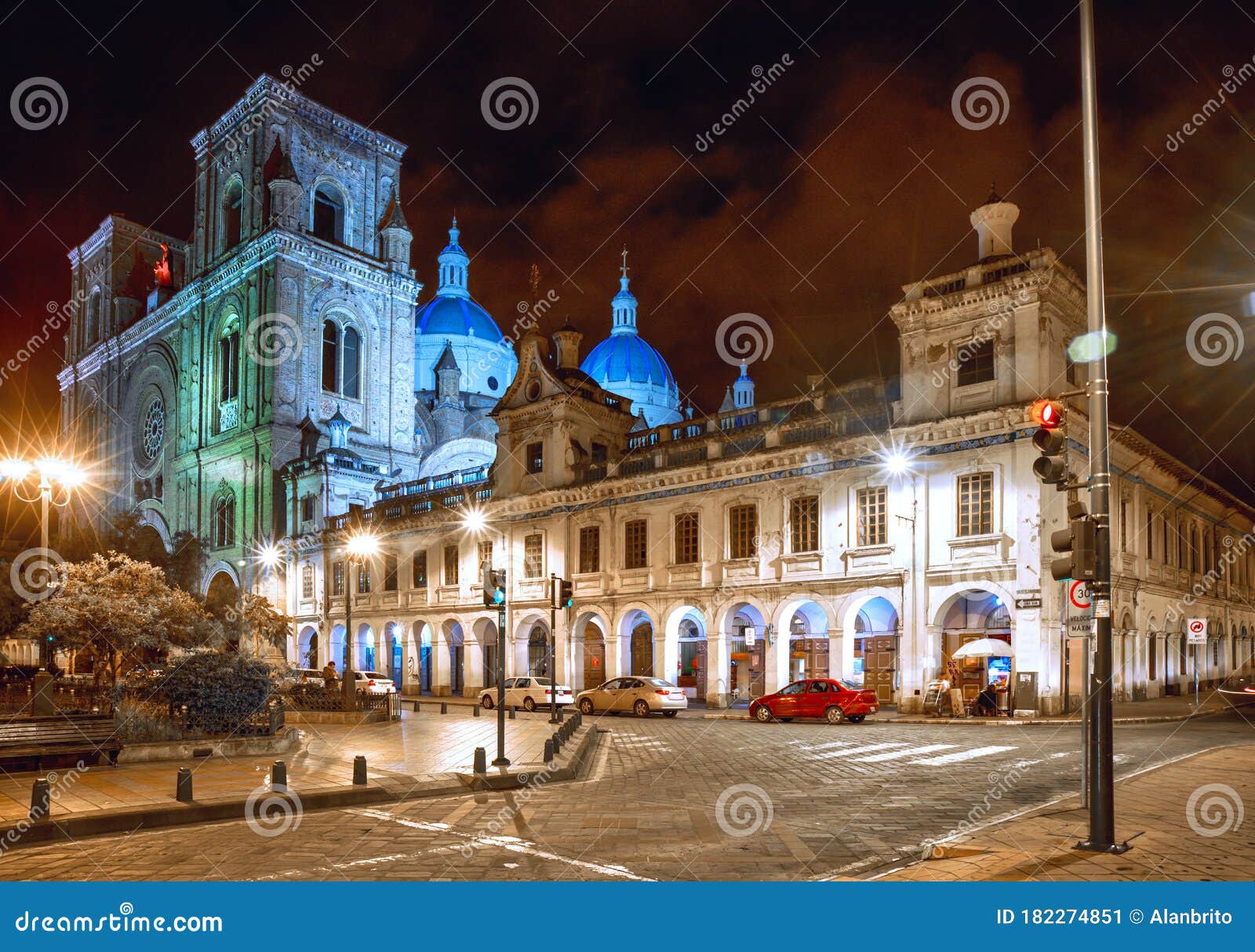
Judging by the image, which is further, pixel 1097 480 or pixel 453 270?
pixel 453 270

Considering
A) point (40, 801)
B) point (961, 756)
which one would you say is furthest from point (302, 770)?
point (961, 756)

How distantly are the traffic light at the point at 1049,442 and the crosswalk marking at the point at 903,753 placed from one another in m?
8.51

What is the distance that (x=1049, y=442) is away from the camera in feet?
32.0

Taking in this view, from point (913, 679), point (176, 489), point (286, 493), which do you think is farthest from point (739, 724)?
point (176, 489)

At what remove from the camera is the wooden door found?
31328 mm

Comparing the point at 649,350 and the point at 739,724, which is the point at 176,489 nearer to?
the point at 649,350

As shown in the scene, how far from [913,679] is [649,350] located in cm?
5014

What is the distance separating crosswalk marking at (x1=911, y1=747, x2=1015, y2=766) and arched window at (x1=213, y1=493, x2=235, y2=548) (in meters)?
46.2

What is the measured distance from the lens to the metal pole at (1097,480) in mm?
8508

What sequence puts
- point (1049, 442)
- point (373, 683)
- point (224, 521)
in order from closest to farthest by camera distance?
point (1049, 442), point (373, 683), point (224, 521)

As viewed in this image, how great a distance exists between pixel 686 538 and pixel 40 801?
85.1 ft

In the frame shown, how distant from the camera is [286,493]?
5347 centimetres

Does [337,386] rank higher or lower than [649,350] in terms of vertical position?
lower

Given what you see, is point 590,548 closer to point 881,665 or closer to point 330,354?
point 881,665
